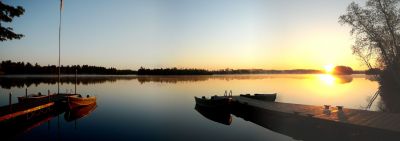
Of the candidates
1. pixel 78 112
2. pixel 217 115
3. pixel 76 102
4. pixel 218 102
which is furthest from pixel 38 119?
pixel 218 102

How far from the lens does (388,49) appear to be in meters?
33.7

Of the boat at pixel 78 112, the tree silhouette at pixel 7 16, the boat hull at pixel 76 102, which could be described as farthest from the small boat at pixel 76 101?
the tree silhouette at pixel 7 16

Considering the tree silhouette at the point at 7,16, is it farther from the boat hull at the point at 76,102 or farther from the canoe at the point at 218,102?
the canoe at the point at 218,102

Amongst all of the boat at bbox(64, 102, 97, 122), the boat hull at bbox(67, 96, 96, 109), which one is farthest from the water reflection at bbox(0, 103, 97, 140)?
the boat hull at bbox(67, 96, 96, 109)

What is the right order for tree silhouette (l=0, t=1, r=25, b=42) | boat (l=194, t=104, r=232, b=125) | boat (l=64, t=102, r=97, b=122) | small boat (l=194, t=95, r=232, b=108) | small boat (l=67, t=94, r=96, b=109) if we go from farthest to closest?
small boat (l=194, t=95, r=232, b=108)
small boat (l=67, t=94, r=96, b=109)
boat (l=64, t=102, r=97, b=122)
boat (l=194, t=104, r=232, b=125)
tree silhouette (l=0, t=1, r=25, b=42)

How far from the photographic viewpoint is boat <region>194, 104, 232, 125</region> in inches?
1280

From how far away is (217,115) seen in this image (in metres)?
36.7

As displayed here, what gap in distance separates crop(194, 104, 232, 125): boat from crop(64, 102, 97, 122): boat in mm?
14867

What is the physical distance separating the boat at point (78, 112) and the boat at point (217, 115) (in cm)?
1487

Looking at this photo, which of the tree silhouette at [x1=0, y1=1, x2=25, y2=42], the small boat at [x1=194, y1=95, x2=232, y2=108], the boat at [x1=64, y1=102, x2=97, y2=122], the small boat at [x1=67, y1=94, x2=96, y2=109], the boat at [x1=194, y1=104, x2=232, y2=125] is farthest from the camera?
the small boat at [x1=194, y1=95, x2=232, y2=108]

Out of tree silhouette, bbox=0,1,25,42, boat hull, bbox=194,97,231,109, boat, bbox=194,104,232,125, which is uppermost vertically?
tree silhouette, bbox=0,1,25,42

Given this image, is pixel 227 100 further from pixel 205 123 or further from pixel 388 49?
pixel 388 49

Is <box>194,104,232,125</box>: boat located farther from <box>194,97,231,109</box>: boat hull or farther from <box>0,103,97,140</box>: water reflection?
<box>0,103,97,140</box>: water reflection

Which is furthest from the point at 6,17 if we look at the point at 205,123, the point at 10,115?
the point at 205,123
